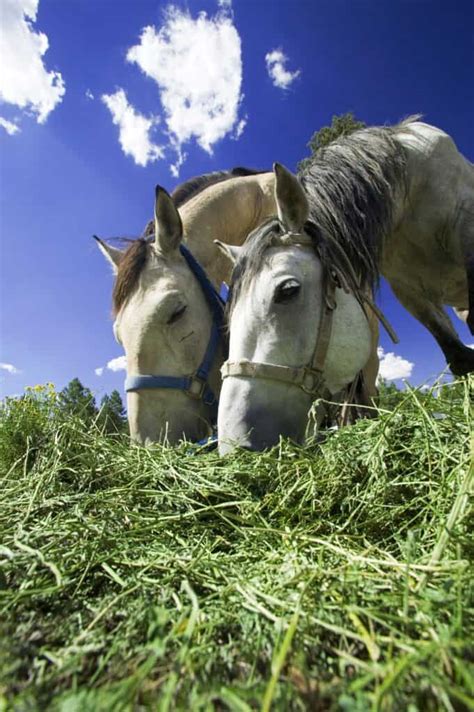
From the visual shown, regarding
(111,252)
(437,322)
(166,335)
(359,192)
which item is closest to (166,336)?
(166,335)

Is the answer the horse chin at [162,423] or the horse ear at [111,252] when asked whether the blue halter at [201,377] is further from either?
the horse ear at [111,252]

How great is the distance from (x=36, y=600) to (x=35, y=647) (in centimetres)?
12

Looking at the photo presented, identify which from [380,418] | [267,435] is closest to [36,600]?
[380,418]

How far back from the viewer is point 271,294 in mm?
1739

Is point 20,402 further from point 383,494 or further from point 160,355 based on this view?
point 383,494

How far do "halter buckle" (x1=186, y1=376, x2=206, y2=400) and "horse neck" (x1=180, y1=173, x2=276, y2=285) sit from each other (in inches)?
38.9

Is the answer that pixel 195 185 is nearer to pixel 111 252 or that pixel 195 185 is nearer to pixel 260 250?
pixel 111 252

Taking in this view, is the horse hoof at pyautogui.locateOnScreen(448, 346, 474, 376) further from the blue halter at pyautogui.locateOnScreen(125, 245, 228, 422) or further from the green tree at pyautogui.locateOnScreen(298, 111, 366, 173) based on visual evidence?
the green tree at pyautogui.locateOnScreen(298, 111, 366, 173)

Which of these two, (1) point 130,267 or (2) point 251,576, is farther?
(1) point 130,267

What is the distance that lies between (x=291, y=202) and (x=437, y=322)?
2.12 m

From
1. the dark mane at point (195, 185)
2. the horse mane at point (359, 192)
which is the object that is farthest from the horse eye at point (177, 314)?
the dark mane at point (195, 185)

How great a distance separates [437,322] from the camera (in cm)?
332

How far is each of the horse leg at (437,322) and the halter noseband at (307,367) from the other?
187 centimetres

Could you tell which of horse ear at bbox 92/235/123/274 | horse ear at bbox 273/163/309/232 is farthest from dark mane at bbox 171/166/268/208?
horse ear at bbox 273/163/309/232
